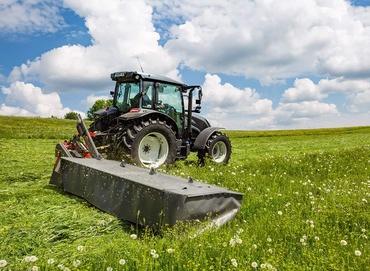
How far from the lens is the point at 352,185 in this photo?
291 inches

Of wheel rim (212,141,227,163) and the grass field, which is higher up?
wheel rim (212,141,227,163)

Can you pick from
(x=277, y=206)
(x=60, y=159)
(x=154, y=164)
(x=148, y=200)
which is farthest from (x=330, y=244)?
(x=154, y=164)

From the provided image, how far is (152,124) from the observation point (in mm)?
8227

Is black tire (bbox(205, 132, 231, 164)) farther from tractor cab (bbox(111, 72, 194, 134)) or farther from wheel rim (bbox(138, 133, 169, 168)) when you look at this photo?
wheel rim (bbox(138, 133, 169, 168))

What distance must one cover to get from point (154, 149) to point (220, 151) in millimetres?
2652

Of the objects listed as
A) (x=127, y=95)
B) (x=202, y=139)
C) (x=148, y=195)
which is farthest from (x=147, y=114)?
(x=148, y=195)

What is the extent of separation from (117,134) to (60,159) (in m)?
2.17

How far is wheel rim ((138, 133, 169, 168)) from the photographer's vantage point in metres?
8.55

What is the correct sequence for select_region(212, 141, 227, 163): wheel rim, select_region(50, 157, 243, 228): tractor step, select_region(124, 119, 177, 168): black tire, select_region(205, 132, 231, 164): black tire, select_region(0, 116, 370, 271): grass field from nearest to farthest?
select_region(0, 116, 370, 271): grass field
select_region(50, 157, 243, 228): tractor step
select_region(124, 119, 177, 168): black tire
select_region(205, 132, 231, 164): black tire
select_region(212, 141, 227, 163): wheel rim

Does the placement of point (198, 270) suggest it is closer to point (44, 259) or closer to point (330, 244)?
point (44, 259)

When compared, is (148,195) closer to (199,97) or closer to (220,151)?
(199,97)

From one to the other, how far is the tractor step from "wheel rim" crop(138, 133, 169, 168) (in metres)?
2.95

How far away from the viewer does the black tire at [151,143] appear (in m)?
7.96

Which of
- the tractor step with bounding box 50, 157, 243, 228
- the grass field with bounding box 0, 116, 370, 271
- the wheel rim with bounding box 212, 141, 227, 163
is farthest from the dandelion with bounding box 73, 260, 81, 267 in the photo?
the wheel rim with bounding box 212, 141, 227, 163
